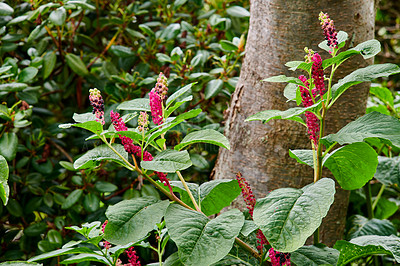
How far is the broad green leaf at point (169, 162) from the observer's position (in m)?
0.64

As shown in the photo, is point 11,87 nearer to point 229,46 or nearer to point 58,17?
point 58,17

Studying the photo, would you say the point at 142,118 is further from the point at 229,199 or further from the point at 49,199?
the point at 49,199

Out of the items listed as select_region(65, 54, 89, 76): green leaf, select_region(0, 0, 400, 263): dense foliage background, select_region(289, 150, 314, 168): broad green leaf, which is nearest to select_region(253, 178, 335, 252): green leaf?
select_region(289, 150, 314, 168): broad green leaf

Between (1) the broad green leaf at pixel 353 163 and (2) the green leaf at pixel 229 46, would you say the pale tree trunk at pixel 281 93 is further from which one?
(1) the broad green leaf at pixel 353 163

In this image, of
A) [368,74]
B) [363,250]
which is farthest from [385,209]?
[368,74]

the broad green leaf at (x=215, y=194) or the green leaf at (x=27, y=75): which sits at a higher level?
the green leaf at (x=27, y=75)

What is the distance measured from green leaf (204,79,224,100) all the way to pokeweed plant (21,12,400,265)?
585 mm

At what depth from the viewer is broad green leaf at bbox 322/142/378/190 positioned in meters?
0.74

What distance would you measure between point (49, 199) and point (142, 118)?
2.87 feet

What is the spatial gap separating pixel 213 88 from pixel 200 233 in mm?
818

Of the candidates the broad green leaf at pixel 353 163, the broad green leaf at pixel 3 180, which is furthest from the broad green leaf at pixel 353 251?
the broad green leaf at pixel 3 180

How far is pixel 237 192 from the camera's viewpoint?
0.82 metres

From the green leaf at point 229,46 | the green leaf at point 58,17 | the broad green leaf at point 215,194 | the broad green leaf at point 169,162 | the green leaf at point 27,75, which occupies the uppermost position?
the green leaf at point 58,17

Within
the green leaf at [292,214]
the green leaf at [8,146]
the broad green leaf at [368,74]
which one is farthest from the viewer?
the green leaf at [8,146]
